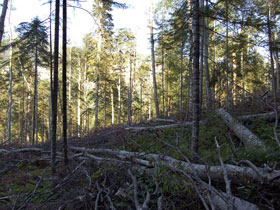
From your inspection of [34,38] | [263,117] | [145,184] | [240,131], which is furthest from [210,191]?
[34,38]

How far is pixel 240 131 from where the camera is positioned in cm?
546

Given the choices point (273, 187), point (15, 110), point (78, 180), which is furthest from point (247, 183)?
point (15, 110)

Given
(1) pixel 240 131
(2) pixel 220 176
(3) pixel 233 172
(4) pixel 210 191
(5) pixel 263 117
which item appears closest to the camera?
(4) pixel 210 191

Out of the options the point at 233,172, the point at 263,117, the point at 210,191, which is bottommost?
the point at 210,191

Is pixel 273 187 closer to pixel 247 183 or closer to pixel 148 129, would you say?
pixel 247 183

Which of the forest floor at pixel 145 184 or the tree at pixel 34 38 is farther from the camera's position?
the tree at pixel 34 38

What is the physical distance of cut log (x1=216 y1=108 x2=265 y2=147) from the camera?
4.50 metres

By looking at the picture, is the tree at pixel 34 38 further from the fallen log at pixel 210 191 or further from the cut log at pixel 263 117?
the cut log at pixel 263 117

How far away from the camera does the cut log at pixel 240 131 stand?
4500 mm

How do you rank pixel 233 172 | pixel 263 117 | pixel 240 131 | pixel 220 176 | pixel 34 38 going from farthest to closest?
pixel 34 38, pixel 263 117, pixel 240 131, pixel 220 176, pixel 233 172

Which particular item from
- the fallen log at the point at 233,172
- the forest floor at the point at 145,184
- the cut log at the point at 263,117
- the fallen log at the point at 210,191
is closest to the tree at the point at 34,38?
the forest floor at the point at 145,184

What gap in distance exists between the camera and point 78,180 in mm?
4320

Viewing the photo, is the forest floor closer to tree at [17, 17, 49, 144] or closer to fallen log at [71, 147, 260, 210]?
fallen log at [71, 147, 260, 210]

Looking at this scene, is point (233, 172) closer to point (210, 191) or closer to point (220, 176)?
point (220, 176)
